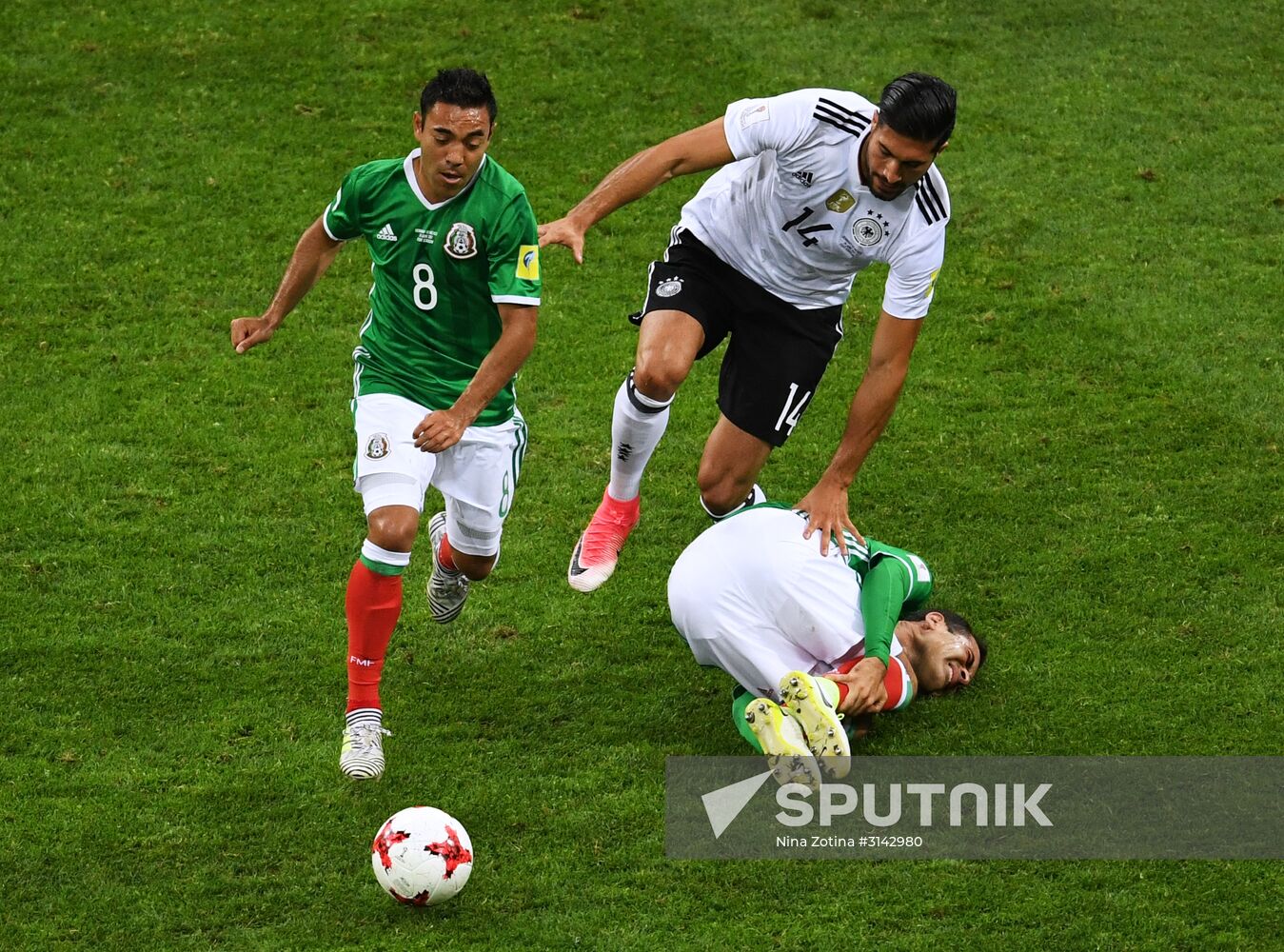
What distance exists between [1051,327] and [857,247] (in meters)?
3.53

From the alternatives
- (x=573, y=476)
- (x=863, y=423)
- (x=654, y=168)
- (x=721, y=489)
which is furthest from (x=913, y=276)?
(x=573, y=476)

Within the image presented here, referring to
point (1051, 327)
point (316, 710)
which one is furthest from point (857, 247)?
point (1051, 327)

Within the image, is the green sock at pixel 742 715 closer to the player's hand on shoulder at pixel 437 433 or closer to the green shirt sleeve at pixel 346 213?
the player's hand on shoulder at pixel 437 433

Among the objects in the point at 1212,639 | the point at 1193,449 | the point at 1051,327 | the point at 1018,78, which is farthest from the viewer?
the point at 1018,78

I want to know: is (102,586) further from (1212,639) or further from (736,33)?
(736,33)

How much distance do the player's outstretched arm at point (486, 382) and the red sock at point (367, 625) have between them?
0.58m

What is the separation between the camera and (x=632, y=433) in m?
6.78

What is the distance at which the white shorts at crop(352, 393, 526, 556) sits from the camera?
596cm

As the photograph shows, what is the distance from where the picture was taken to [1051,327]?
962 cm

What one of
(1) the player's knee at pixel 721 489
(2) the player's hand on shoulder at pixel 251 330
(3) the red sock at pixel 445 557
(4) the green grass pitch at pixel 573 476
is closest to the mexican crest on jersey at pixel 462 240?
(2) the player's hand on shoulder at pixel 251 330

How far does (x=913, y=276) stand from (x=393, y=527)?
7.48ft

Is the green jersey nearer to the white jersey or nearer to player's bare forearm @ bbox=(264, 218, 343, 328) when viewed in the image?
player's bare forearm @ bbox=(264, 218, 343, 328)

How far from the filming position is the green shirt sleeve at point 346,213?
6.11 metres

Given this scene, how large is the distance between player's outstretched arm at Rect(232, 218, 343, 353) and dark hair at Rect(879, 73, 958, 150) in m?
2.22
